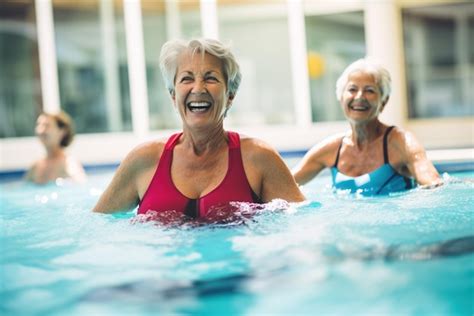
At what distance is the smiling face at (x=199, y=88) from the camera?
9.51 feet

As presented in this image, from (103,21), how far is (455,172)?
251 inches

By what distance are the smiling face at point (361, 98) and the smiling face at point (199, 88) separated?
1.45m

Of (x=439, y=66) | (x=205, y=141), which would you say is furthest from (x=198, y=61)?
(x=439, y=66)

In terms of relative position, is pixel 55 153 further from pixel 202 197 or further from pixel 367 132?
pixel 202 197

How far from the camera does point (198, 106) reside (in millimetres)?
2924

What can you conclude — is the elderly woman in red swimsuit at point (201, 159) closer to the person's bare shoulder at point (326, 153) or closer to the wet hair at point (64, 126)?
the person's bare shoulder at point (326, 153)

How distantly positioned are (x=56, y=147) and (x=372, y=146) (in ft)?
11.7

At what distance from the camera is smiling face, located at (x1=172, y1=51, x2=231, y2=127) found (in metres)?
2.90

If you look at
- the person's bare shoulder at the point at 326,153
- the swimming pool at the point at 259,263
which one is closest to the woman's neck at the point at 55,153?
the swimming pool at the point at 259,263

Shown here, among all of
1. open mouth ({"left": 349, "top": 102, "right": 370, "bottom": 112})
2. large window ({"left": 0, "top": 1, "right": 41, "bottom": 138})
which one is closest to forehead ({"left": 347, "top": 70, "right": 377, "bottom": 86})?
open mouth ({"left": 349, "top": 102, "right": 370, "bottom": 112})

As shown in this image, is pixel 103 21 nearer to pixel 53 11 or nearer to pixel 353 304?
pixel 53 11

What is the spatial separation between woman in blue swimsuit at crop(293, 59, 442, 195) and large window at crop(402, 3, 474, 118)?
6.40 meters

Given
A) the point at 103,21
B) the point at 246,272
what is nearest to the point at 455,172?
the point at 246,272

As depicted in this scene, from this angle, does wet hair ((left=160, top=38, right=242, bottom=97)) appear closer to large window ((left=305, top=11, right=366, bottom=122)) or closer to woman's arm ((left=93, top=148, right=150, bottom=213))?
woman's arm ((left=93, top=148, right=150, bottom=213))
